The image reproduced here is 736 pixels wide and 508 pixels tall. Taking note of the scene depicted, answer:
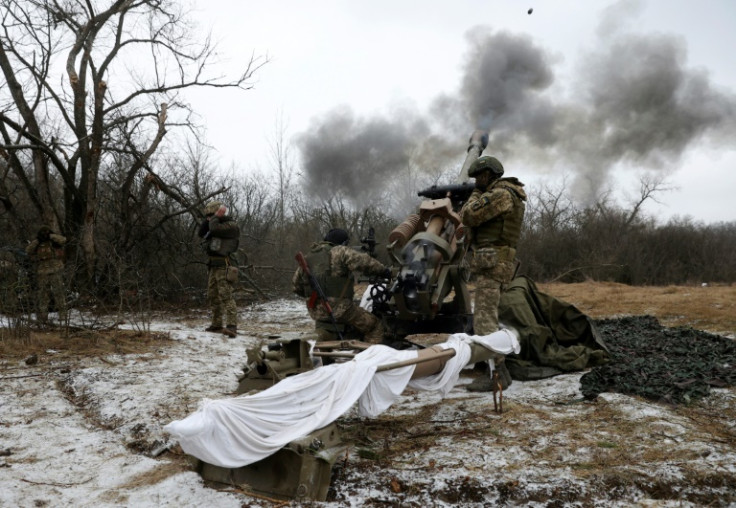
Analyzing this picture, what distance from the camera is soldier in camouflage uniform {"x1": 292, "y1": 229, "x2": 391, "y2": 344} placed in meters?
6.14

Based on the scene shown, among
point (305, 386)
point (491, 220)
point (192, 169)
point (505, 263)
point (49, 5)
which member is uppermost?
point (49, 5)

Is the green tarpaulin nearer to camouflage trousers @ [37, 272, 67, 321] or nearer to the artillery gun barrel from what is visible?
the artillery gun barrel

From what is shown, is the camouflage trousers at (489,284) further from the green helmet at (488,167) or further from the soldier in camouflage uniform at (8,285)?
the soldier in camouflage uniform at (8,285)

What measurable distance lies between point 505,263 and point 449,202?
4.69 feet

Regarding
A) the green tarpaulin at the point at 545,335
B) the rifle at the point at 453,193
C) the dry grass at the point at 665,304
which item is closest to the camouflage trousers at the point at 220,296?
the rifle at the point at 453,193

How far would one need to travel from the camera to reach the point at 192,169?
17906 mm

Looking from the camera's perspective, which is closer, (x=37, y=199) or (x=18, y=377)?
(x=18, y=377)

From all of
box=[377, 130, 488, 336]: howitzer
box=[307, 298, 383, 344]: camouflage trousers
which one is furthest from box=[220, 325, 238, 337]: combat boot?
box=[377, 130, 488, 336]: howitzer

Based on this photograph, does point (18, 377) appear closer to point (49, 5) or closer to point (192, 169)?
point (49, 5)

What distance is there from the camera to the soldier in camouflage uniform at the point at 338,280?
20.1 ft

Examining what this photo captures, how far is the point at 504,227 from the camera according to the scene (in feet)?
18.0

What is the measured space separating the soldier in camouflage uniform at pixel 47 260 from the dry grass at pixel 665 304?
8879 mm

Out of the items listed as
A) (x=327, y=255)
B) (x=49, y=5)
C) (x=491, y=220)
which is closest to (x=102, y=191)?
(x=49, y=5)

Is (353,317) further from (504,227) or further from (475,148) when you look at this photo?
(475,148)
